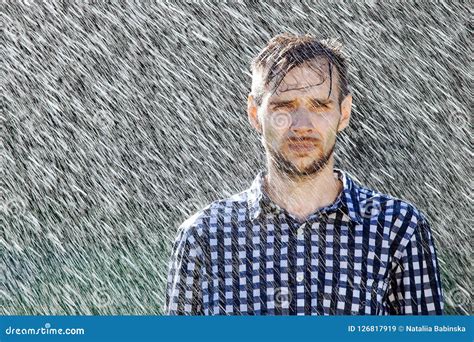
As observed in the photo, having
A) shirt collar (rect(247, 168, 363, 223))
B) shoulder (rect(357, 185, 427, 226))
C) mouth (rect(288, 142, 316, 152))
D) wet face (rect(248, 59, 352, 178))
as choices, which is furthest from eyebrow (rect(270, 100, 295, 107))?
shoulder (rect(357, 185, 427, 226))

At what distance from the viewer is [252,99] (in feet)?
8.63

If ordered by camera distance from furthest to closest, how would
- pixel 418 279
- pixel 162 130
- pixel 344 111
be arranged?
pixel 162 130
pixel 344 111
pixel 418 279

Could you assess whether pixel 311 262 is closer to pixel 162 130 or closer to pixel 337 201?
pixel 337 201

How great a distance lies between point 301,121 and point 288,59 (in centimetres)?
22

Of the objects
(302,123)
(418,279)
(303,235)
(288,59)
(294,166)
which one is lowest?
(418,279)

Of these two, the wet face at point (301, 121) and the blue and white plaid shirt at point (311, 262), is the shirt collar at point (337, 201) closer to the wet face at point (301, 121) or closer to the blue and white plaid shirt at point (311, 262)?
the blue and white plaid shirt at point (311, 262)

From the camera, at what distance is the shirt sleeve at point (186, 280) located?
2.50m

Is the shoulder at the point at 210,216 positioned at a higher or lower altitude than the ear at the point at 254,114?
lower

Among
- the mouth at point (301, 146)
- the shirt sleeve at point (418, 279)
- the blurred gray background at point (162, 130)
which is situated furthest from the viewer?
the blurred gray background at point (162, 130)

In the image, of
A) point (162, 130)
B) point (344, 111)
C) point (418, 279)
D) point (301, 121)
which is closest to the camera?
point (418, 279)

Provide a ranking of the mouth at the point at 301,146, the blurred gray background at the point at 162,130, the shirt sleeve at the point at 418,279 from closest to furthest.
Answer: the shirt sleeve at the point at 418,279 < the mouth at the point at 301,146 < the blurred gray background at the point at 162,130

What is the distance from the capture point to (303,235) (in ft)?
8.35

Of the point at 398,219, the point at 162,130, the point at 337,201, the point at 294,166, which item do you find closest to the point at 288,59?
the point at 294,166

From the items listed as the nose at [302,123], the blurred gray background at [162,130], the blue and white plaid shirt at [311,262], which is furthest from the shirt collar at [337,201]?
the blurred gray background at [162,130]
